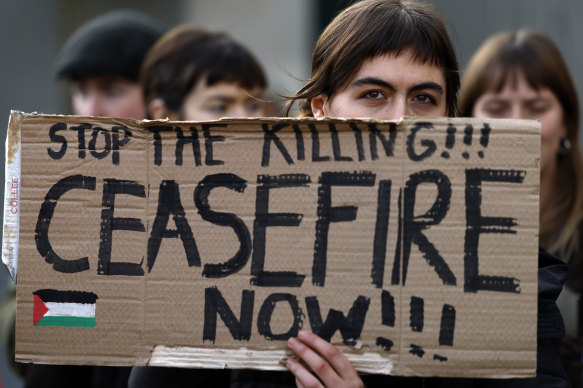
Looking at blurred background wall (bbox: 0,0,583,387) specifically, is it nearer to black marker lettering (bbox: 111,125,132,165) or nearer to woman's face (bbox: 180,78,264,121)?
woman's face (bbox: 180,78,264,121)

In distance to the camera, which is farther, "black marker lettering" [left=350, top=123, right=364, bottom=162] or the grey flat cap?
the grey flat cap

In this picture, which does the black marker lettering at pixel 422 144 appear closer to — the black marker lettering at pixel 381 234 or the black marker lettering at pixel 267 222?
the black marker lettering at pixel 381 234

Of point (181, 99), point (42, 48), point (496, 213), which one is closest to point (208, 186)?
point (496, 213)

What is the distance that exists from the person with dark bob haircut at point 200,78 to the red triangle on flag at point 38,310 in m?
1.47

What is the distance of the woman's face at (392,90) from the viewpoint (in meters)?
1.92

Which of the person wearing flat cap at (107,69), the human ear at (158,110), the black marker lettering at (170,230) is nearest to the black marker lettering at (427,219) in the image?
the black marker lettering at (170,230)

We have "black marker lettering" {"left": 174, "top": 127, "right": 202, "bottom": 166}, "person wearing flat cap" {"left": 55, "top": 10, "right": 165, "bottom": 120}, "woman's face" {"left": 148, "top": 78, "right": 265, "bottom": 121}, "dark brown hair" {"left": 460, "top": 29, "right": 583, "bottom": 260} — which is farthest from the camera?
"person wearing flat cap" {"left": 55, "top": 10, "right": 165, "bottom": 120}

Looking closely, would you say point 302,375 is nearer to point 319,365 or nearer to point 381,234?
point 319,365

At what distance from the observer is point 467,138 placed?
167 centimetres

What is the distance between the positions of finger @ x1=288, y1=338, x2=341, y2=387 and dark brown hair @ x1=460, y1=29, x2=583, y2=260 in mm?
1443

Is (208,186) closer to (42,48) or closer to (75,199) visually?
(75,199)

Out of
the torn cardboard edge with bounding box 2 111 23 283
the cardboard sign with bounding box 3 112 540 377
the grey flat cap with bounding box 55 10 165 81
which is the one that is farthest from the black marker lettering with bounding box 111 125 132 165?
the grey flat cap with bounding box 55 10 165 81

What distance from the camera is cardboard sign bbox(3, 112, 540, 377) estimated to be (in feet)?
5.41

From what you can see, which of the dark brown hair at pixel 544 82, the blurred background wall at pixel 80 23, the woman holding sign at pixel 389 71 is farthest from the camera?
the blurred background wall at pixel 80 23
